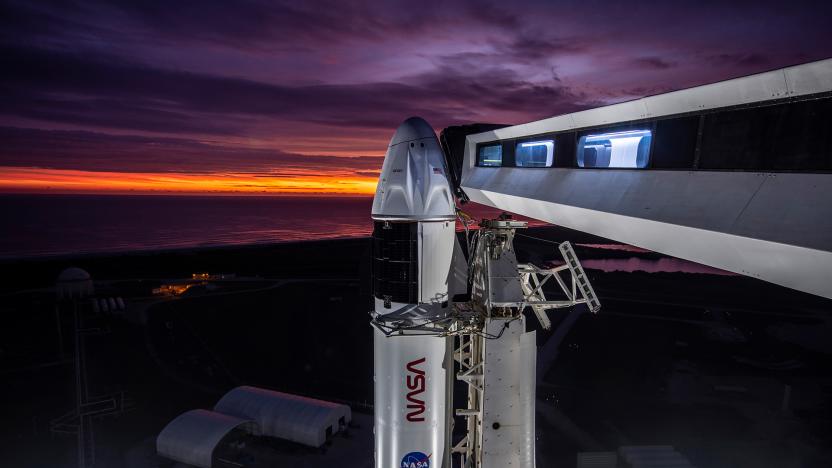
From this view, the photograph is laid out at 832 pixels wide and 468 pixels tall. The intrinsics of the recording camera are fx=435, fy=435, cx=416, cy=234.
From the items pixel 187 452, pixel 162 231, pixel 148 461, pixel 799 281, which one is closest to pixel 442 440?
pixel 799 281

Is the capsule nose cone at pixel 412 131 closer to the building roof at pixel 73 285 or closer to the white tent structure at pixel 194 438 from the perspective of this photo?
the white tent structure at pixel 194 438

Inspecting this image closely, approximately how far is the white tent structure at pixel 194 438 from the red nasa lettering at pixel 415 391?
1560cm

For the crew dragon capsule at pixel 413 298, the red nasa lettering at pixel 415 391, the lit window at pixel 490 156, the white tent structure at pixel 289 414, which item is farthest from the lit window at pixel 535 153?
the white tent structure at pixel 289 414

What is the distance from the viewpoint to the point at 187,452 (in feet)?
70.4

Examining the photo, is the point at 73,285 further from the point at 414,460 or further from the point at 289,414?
the point at 414,460

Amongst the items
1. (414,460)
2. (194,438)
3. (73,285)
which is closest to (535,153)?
(414,460)

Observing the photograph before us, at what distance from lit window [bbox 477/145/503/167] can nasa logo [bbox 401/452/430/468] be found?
8.90m

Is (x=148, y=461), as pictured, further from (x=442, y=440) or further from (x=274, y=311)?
(x=274, y=311)

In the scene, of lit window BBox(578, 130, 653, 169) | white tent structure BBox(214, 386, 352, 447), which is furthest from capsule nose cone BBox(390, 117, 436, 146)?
white tent structure BBox(214, 386, 352, 447)

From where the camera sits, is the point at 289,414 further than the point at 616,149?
Yes

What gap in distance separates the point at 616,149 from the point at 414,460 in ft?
28.9

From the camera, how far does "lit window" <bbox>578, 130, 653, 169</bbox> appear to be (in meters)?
7.76

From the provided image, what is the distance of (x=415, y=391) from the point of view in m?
11.0

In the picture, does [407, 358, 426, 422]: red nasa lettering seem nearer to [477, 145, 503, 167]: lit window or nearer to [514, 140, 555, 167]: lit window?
[514, 140, 555, 167]: lit window
